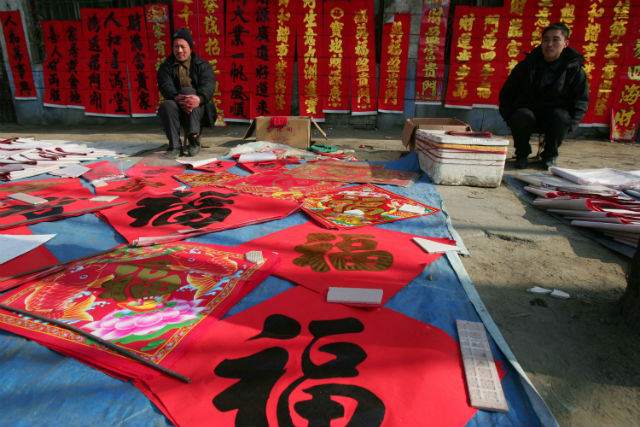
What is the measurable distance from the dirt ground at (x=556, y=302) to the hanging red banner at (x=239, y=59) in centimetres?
391

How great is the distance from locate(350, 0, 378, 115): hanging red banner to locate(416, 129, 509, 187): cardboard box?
2892mm

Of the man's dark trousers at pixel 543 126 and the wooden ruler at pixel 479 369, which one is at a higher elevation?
the man's dark trousers at pixel 543 126

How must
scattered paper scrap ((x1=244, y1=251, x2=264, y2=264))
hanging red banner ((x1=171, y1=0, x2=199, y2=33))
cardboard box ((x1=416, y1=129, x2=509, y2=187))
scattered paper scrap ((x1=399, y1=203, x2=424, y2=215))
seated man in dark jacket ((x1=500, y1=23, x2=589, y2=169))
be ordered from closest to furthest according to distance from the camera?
1. scattered paper scrap ((x1=244, y1=251, x2=264, y2=264))
2. scattered paper scrap ((x1=399, y1=203, x2=424, y2=215))
3. cardboard box ((x1=416, y1=129, x2=509, y2=187))
4. seated man in dark jacket ((x1=500, y1=23, x2=589, y2=169))
5. hanging red banner ((x1=171, y1=0, x2=199, y2=33))

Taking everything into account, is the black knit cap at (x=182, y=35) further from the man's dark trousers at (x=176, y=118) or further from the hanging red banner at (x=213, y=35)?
the hanging red banner at (x=213, y=35)

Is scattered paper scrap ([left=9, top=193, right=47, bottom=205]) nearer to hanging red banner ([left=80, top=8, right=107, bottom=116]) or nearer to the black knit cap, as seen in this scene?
the black knit cap

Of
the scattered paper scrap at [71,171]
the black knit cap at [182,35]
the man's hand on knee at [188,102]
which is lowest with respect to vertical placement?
the scattered paper scrap at [71,171]

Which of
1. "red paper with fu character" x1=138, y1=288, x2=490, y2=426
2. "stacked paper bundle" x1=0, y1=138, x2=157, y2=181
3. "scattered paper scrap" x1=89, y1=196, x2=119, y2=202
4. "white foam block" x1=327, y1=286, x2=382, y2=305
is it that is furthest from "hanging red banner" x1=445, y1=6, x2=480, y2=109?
"red paper with fu character" x1=138, y1=288, x2=490, y2=426

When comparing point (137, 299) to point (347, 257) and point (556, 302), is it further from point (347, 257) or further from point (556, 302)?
point (556, 302)

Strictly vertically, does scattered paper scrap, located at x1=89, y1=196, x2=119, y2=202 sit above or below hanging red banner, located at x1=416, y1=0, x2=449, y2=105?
below

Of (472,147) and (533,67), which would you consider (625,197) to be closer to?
(472,147)

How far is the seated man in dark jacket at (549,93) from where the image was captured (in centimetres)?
327

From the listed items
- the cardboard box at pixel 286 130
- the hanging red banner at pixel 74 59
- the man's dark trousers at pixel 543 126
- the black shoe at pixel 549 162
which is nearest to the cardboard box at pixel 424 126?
the man's dark trousers at pixel 543 126

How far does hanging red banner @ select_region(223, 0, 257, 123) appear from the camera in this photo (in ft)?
17.9

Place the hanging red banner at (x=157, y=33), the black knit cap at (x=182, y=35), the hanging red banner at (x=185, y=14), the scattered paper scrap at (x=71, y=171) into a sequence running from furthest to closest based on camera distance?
the hanging red banner at (x=157, y=33) → the hanging red banner at (x=185, y=14) → the black knit cap at (x=182, y=35) → the scattered paper scrap at (x=71, y=171)
